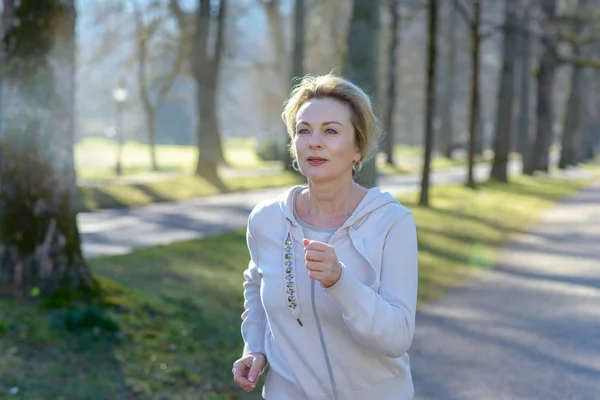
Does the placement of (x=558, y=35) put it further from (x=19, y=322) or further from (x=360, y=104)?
(x=360, y=104)

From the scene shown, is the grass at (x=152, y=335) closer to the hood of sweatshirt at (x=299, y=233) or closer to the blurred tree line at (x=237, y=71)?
the blurred tree line at (x=237, y=71)

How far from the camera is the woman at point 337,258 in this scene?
3.16 m

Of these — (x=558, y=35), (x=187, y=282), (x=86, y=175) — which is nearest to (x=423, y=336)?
(x=187, y=282)

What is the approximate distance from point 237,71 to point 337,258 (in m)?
49.2

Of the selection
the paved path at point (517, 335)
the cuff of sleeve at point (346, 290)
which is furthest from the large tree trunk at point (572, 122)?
the cuff of sleeve at point (346, 290)

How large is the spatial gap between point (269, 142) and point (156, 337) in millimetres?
52521

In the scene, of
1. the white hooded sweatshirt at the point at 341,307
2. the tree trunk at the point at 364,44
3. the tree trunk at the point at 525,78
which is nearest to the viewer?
the white hooded sweatshirt at the point at 341,307

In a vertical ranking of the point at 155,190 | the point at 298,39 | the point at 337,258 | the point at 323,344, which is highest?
the point at 298,39

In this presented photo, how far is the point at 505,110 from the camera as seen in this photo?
110 feet

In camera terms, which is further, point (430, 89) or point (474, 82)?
point (474, 82)

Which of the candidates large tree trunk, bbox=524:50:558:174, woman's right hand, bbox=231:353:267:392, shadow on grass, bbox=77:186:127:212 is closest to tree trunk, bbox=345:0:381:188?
shadow on grass, bbox=77:186:127:212

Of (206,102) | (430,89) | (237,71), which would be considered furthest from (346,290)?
(237,71)

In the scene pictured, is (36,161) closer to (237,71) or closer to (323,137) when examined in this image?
(323,137)

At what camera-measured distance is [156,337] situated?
26.5ft
